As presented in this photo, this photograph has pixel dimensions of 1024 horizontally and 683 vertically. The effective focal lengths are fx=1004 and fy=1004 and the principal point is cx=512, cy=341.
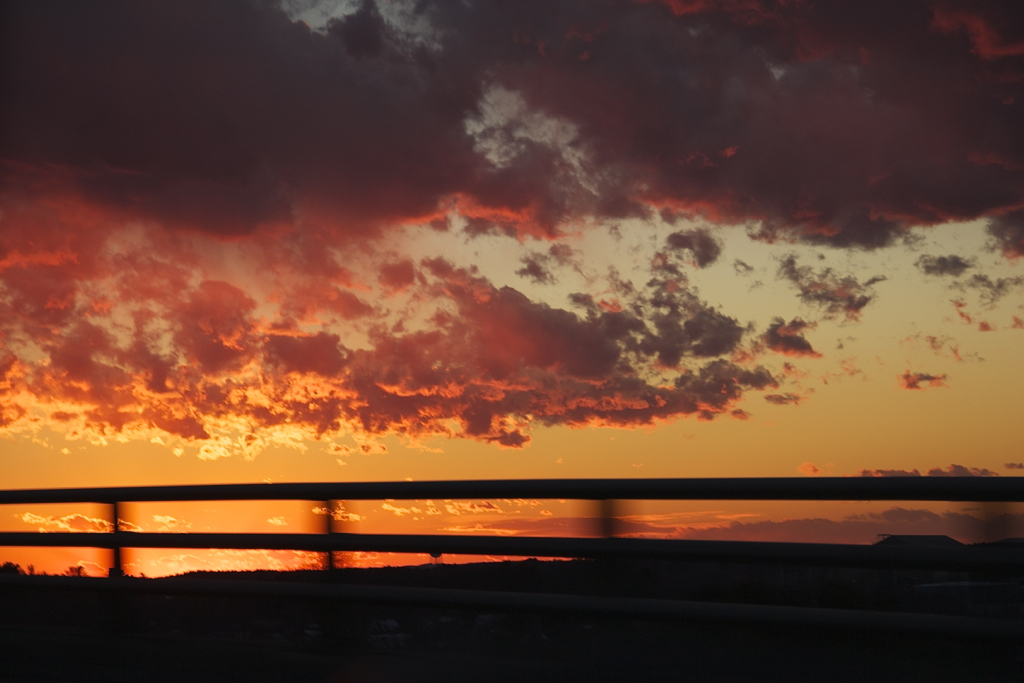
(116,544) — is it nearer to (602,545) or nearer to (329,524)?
(329,524)

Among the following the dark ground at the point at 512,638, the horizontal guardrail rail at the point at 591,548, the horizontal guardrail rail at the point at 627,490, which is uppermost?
the horizontal guardrail rail at the point at 627,490

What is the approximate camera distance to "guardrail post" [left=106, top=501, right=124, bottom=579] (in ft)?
23.3

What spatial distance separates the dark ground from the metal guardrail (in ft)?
0.22

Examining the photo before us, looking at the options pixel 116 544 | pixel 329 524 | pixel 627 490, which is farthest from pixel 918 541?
pixel 116 544

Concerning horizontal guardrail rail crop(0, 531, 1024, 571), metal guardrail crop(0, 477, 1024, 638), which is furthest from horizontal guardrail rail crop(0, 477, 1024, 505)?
horizontal guardrail rail crop(0, 531, 1024, 571)

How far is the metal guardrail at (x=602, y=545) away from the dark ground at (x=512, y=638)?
0.22 feet

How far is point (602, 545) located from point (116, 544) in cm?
374

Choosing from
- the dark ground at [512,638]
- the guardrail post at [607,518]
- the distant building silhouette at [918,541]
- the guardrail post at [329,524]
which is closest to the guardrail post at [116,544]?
the dark ground at [512,638]

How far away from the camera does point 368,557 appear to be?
6.10 m

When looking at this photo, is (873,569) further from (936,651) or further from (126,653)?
(126,653)

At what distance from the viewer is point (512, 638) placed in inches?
219

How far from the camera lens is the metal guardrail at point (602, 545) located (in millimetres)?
4574

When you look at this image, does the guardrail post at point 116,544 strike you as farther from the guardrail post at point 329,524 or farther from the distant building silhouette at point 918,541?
the distant building silhouette at point 918,541

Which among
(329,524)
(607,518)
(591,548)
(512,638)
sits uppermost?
(329,524)
